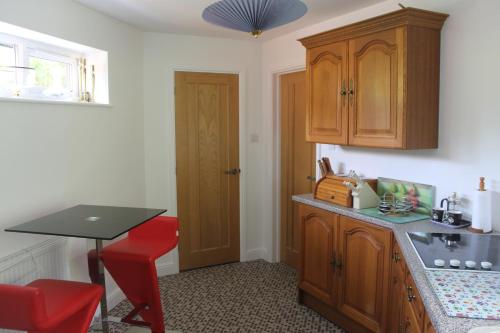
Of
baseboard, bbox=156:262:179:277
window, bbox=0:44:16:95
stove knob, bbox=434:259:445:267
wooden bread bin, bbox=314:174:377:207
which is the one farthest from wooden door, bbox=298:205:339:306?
window, bbox=0:44:16:95

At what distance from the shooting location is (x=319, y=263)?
9.84ft

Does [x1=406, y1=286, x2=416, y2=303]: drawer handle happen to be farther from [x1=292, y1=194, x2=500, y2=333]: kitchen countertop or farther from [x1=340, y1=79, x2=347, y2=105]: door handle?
A: [x1=340, y1=79, x2=347, y2=105]: door handle

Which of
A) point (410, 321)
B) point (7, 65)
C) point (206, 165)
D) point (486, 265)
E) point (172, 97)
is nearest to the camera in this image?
point (486, 265)

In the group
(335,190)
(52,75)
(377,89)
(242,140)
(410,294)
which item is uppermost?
(52,75)

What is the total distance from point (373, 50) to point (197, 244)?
258 centimetres

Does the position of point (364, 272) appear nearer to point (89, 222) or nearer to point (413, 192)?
point (413, 192)

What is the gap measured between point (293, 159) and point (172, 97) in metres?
1.33

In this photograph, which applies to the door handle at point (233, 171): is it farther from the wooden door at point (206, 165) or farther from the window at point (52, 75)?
the window at point (52, 75)

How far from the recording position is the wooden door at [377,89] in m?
2.40

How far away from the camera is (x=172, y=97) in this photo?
3.86 meters

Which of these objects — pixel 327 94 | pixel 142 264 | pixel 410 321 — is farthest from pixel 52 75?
pixel 410 321

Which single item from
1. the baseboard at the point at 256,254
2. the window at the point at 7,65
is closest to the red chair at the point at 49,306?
the window at the point at 7,65

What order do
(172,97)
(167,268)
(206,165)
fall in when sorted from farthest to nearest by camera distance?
(206,165) → (167,268) → (172,97)

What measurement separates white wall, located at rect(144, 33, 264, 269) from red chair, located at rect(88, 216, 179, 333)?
1.22 m
